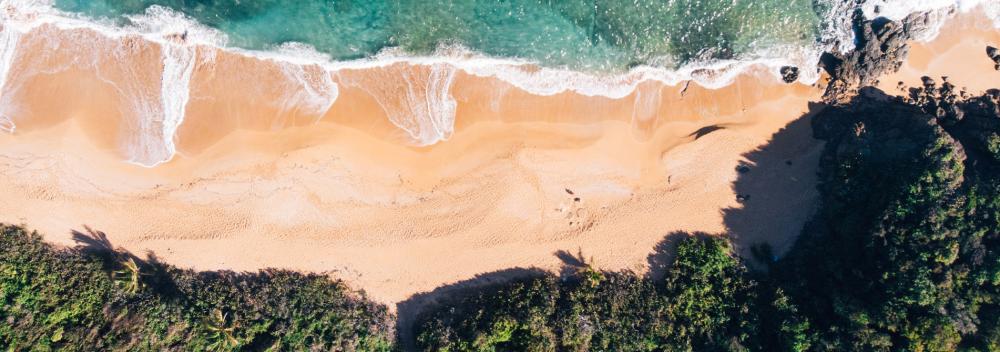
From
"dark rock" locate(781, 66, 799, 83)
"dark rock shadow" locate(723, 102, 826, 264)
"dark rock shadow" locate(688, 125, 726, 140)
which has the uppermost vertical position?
"dark rock" locate(781, 66, 799, 83)

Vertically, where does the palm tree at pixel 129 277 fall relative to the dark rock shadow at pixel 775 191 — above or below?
below

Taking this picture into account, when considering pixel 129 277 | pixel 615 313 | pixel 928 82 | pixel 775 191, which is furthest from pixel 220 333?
pixel 928 82

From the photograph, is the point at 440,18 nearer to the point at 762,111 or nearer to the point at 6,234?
the point at 762,111

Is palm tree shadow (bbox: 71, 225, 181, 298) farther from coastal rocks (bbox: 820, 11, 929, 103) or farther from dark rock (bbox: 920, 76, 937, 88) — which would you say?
dark rock (bbox: 920, 76, 937, 88)

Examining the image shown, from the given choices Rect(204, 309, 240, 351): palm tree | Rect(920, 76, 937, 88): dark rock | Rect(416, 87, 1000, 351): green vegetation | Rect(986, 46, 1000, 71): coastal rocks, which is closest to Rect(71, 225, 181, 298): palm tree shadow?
Rect(204, 309, 240, 351): palm tree

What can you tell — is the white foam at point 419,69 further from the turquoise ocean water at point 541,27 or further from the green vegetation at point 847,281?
the green vegetation at point 847,281

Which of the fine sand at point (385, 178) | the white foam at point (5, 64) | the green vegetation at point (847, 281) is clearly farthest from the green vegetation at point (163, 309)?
the white foam at point (5, 64)
